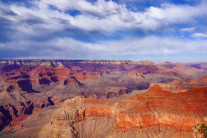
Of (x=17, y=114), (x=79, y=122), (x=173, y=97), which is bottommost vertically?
(x=17, y=114)

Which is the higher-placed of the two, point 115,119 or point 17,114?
point 115,119

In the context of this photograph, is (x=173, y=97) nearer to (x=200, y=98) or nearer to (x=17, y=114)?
(x=200, y=98)

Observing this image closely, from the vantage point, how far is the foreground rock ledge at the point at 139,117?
47406mm

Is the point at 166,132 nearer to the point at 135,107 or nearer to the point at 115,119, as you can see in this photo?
the point at 135,107

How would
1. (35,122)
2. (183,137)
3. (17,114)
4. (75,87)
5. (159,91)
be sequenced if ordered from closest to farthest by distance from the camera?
(183,137) → (159,91) → (35,122) → (17,114) → (75,87)

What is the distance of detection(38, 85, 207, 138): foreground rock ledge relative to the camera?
156ft

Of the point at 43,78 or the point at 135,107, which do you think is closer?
the point at 135,107

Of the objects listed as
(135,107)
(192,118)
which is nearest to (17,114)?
(135,107)

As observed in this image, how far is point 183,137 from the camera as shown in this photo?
45.2 metres

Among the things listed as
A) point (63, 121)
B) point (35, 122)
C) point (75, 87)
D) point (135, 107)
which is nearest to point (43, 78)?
point (75, 87)

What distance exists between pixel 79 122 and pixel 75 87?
112684 mm

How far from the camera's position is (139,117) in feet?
166

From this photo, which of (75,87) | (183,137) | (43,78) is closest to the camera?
(183,137)

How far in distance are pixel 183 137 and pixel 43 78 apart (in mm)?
166005
